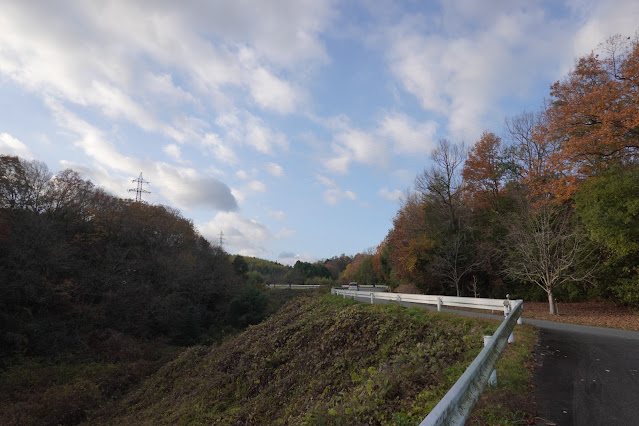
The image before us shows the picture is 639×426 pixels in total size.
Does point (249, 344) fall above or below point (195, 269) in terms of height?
below

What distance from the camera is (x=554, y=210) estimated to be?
23188mm

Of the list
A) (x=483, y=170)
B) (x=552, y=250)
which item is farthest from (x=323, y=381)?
(x=483, y=170)

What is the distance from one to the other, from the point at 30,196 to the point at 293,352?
30778 mm

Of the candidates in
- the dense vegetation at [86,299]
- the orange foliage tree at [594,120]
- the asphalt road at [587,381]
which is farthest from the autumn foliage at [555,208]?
the dense vegetation at [86,299]

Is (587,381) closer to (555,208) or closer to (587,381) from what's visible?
(587,381)

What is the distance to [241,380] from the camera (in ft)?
43.5

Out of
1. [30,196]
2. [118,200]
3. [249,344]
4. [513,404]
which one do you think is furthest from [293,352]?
[118,200]

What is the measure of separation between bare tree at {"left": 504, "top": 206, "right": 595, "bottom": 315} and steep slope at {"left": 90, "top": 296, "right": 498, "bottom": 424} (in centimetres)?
1149

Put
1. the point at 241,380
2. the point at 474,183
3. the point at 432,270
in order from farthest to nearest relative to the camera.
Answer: the point at 474,183 → the point at 432,270 → the point at 241,380

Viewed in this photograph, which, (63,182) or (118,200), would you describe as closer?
(63,182)

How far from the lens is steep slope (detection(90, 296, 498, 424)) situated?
6195 mm

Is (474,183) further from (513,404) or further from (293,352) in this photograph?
(513,404)

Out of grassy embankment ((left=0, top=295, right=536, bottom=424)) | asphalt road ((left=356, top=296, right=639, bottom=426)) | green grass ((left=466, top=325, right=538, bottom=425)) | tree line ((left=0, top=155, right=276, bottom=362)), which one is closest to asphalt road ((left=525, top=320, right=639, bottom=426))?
asphalt road ((left=356, top=296, right=639, bottom=426))

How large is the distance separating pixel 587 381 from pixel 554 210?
2067cm
